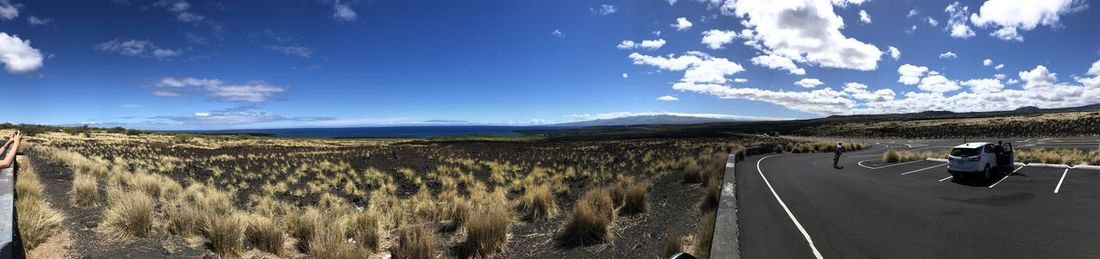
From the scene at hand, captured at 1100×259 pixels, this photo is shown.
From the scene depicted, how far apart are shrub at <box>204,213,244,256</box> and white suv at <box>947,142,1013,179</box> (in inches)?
784

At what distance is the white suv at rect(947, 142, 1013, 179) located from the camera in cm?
1576

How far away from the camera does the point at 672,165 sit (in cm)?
2456

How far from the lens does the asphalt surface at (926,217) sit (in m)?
7.36

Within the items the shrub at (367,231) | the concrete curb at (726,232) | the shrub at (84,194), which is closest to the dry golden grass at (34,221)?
the shrub at (84,194)

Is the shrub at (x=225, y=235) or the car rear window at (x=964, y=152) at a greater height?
the car rear window at (x=964, y=152)

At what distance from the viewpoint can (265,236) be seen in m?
7.63

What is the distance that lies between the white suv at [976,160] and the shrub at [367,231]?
17.9 metres

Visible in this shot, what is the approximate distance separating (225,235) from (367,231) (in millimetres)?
2000

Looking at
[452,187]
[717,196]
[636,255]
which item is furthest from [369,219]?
[452,187]

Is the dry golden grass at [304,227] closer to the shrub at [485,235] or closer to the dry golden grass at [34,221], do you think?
the shrub at [485,235]

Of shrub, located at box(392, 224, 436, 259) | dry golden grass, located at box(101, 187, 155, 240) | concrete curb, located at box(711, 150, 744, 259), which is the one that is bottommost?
shrub, located at box(392, 224, 436, 259)

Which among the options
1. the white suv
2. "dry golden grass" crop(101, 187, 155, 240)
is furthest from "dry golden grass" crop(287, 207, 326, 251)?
the white suv

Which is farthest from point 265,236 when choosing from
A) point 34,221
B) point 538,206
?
point 538,206

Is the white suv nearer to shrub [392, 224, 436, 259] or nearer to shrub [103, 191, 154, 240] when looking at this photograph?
shrub [392, 224, 436, 259]
